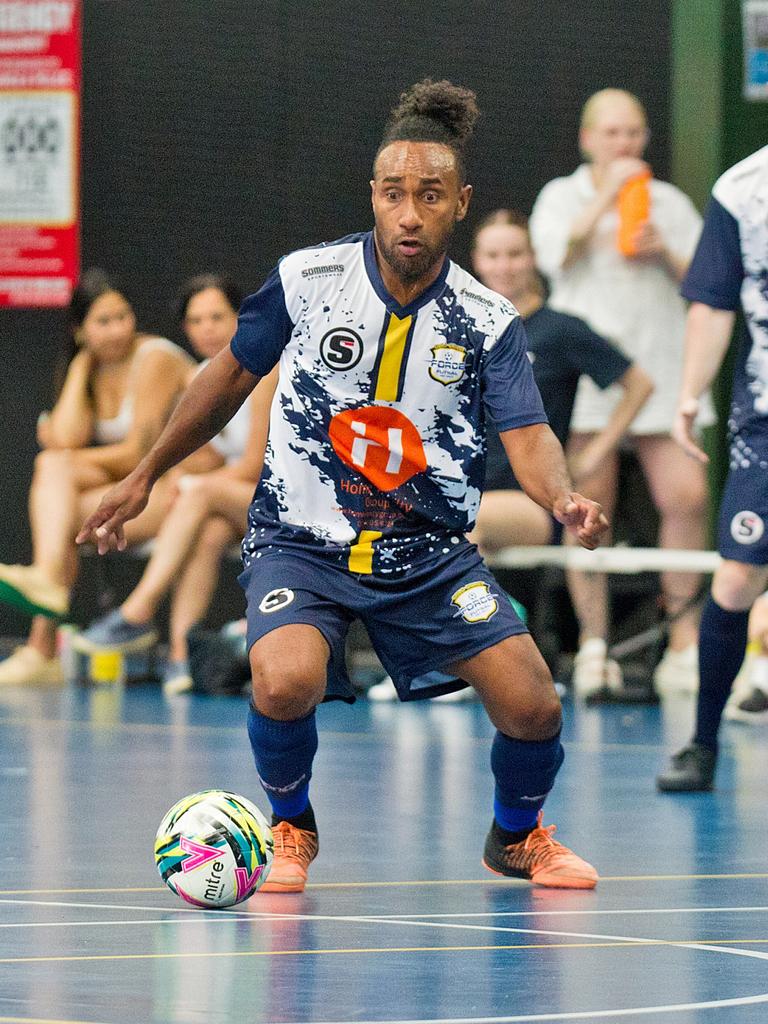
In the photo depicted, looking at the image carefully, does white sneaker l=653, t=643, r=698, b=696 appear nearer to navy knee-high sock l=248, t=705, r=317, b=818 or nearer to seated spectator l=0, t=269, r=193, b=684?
seated spectator l=0, t=269, r=193, b=684

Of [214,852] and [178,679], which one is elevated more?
[214,852]

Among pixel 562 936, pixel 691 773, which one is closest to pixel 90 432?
pixel 691 773

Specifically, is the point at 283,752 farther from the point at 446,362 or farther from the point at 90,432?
the point at 90,432

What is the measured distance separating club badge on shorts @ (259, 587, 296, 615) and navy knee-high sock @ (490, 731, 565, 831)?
1.83ft

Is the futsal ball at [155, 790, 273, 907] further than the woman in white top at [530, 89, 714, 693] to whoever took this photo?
No

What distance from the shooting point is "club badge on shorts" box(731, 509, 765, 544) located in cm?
618

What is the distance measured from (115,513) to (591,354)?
4.79 m

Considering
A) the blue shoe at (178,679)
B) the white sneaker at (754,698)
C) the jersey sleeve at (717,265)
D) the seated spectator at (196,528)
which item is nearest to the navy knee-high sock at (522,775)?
the jersey sleeve at (717,265)

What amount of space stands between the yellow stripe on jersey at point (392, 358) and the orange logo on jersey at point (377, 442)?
0.12ft

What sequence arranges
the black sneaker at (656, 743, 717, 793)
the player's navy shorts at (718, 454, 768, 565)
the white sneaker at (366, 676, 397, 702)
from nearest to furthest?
the player's navy shorts at (718, 454, 768, 565), the black sneaker at (656, 743, 717, 793), the white sneaker at (366, 676, 397, 702)

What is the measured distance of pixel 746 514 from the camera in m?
6.20

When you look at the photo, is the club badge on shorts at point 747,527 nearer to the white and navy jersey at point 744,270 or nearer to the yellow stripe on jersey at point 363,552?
the white and navy jersey at point 744,270

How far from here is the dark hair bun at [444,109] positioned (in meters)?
4.86

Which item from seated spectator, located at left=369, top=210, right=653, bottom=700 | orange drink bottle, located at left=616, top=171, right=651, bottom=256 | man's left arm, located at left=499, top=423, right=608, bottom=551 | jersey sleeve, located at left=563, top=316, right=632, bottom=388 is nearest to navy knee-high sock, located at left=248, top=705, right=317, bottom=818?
man's left arm, located at left=499, top=423, right=608, bottom=551
